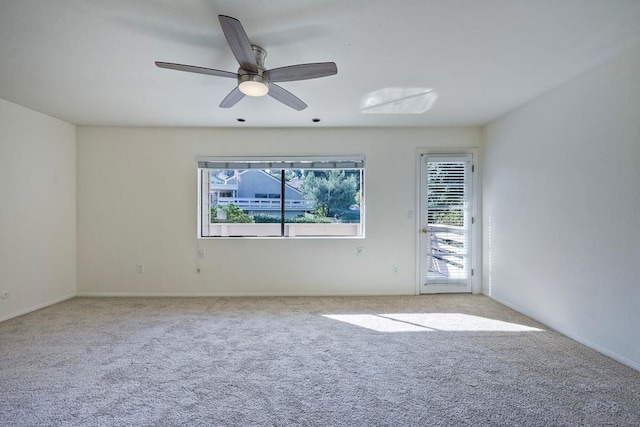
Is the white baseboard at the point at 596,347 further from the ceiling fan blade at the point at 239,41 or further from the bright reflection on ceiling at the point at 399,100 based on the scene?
the ceiling fan blade at the point at 239,41

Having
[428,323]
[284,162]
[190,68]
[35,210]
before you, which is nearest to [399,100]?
[284,162]

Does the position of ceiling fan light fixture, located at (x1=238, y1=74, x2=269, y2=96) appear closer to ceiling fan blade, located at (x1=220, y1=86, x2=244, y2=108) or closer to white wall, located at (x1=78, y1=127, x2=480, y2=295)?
ceiling fan blade, located at (x1=220, y1=86, x2=244, y2=108)

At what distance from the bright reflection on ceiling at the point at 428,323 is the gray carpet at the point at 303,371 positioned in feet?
0.06

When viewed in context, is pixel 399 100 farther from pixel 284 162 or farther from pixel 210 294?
pixel 210 294

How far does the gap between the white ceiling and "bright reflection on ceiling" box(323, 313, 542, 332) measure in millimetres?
2354

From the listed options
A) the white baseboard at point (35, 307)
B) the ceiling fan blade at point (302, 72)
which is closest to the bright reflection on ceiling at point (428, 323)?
the ceiling fan blade at point (302, 72)

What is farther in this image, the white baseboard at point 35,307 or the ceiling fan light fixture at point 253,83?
the white baseboard at point 35,307

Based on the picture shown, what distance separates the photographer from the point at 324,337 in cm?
253

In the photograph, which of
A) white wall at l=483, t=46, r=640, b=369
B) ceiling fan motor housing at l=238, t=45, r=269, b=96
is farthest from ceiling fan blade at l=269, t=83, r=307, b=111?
white wall at l=483, t=46, r=640, b=369

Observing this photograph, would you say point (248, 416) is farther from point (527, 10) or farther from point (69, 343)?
point (527, 10)

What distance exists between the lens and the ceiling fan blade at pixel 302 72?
1758 mm

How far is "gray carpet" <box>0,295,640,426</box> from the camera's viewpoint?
158cm

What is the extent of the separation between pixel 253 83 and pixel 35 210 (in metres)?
3.36

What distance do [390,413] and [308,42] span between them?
2.43 metres
